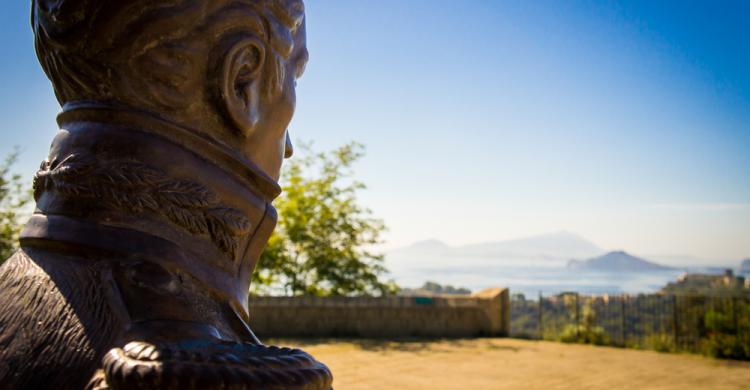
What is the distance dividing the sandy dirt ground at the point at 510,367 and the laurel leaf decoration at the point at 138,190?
701 cm

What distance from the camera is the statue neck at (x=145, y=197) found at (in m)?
1.33

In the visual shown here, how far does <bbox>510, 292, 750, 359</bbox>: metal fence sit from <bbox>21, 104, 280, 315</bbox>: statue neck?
11677 mm

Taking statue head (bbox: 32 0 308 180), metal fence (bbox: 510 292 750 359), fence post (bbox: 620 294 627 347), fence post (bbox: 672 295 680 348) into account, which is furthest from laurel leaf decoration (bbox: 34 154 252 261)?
fence post (bbox: 672 295 680 348)

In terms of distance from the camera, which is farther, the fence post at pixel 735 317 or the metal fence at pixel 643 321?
the metal fence at pixel 643 321

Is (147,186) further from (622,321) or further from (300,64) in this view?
(622,321)

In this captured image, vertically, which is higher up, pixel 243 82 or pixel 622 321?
pixel 243 82

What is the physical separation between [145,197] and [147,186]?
3 cm

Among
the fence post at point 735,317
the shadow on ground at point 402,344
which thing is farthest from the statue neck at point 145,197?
the fence post at point 735,317

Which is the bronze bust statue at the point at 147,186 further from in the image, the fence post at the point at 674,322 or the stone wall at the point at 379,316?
the fence post at the point at 674,322

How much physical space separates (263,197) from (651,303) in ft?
46.2

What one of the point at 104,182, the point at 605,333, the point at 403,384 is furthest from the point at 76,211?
the point at 605,333

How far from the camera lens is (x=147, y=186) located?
4.43 feet

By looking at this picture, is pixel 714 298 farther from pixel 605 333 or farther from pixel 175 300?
pixel 175 300

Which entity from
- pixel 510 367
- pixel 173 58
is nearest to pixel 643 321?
pixel 510 367
